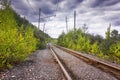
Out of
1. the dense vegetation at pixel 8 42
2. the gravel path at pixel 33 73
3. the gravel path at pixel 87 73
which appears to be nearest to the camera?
the gravel path at pixel 33 73

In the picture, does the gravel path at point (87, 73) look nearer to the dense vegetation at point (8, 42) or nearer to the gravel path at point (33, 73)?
the gravel path at point (33, 73)

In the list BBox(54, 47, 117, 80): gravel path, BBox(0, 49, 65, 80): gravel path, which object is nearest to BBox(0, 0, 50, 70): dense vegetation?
BBox(0, 49, 65, 80): gravel path

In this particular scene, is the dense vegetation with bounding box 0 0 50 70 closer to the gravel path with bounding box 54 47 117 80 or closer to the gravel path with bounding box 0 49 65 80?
the gravel path with bounding box 0 49 65 80

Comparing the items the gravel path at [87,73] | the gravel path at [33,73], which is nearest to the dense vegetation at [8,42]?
the gravel path at [33,73]

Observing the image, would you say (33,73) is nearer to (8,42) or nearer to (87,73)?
(87,73)

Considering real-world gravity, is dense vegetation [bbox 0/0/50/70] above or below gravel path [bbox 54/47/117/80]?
above

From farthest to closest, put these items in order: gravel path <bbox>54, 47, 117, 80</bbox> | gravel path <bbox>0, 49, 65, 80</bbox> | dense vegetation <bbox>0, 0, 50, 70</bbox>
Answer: dense vegetation <bbox>0, 0, 50, 70</bbox> < gravel path <bbox>54, 47, 117, 80</bbox> < gravel path <bbox>0, 49, 65, 80</bbox>

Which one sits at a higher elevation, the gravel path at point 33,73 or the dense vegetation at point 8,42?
the dense vegetation at point 8,42

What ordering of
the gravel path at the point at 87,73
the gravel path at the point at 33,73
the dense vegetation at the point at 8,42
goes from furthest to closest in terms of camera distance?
the dense vegetation at the point at 8,42 < the gravel path at the point at 87,73 < the gravel path at the point at 33,73

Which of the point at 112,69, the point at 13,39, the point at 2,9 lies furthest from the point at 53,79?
the point at 2,9

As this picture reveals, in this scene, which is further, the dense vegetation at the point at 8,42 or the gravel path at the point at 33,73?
the dense vegetation at the point at 8,42

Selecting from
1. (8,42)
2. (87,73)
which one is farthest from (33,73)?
(8,42)

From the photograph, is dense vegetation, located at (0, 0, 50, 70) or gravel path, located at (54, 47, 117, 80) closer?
gravel path, located at (54, 47, 117, 80)

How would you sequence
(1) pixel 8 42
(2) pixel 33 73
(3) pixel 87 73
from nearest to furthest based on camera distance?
(2) pixel 33 73 → (3) pixel 87 73 → (1) pixel 8 42
